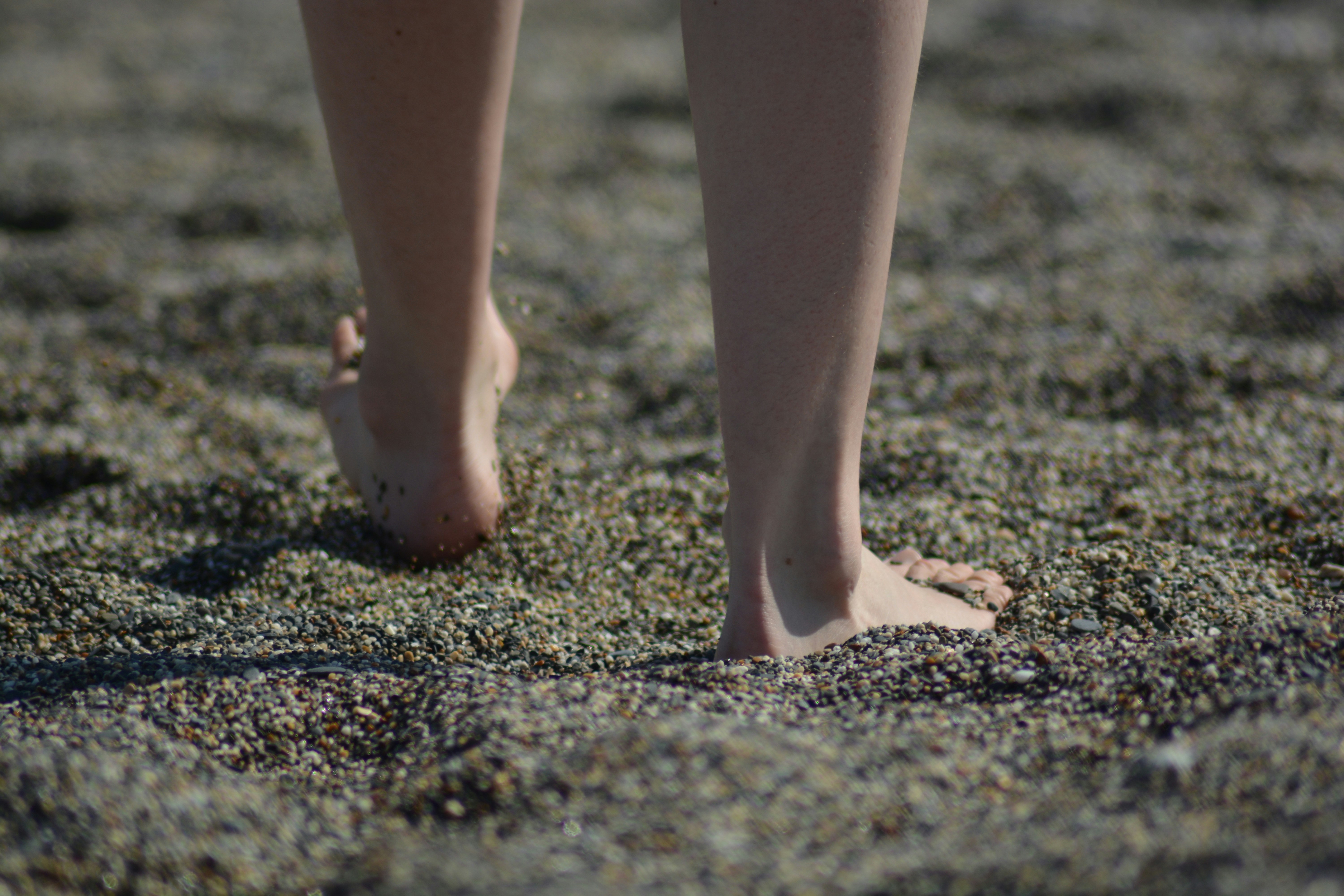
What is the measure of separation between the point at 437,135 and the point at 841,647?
2.33ft

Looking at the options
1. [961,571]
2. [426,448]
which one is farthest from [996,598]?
[426,448]

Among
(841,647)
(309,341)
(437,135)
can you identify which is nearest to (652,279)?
(309,341)

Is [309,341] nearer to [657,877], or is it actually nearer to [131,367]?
[131,367]

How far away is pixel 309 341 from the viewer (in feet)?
6.85

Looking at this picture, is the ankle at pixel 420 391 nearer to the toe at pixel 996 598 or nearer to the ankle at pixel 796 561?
the ankle at pixel 796 561

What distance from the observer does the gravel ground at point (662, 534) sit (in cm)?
72

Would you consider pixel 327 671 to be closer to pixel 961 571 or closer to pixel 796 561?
pixel 796 561

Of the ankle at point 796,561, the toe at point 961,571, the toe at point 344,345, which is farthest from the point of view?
the toe at point 344,345

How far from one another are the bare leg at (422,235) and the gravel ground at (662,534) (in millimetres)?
103

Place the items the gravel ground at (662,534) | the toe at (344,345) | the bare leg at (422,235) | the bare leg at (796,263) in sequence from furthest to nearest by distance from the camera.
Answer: the toe at (344,345) → the bare leg at (422,235) → the bare leg at (796,263) → the gravel ground at (662,534)

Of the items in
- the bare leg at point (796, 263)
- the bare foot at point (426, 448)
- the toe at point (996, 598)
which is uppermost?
the bare leg at point (796, 263)

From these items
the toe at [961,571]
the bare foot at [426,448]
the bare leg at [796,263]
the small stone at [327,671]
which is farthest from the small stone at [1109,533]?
the small stone at [327,671]

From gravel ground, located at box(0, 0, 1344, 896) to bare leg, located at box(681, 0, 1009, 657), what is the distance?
0.10m

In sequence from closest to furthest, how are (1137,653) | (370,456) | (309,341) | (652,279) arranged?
(1137,653) < (370,456) < (309,341) < (652,279)
